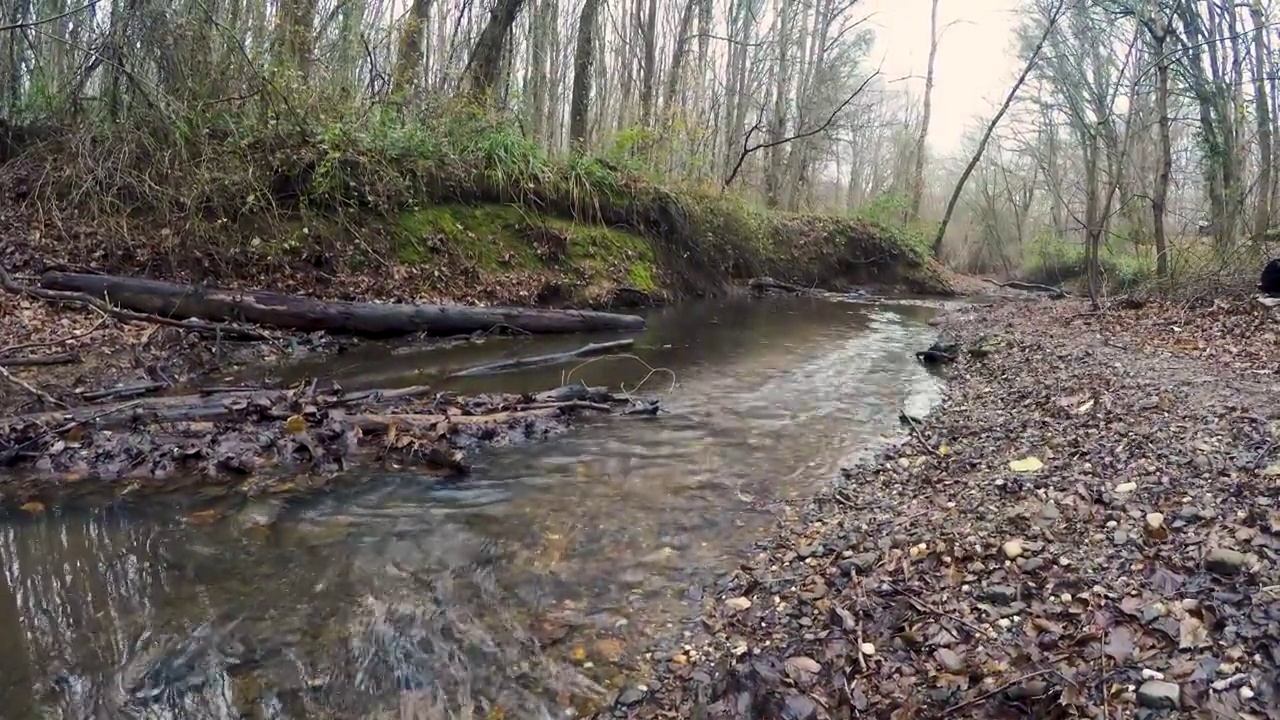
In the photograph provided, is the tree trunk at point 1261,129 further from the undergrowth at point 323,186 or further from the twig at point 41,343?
the twig at point 41,343

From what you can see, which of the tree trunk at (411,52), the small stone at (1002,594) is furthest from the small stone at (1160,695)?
the tree trunk at (411,52)

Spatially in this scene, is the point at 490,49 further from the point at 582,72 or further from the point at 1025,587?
the point at 1025,587

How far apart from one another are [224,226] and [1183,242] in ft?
51.5

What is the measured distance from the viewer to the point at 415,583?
3.70m

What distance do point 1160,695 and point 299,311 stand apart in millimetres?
9036

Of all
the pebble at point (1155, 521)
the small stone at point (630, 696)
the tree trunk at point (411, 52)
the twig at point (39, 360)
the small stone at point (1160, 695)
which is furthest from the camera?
the tree trunk at point (411, 52)

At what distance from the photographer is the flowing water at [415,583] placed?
287 centimetres

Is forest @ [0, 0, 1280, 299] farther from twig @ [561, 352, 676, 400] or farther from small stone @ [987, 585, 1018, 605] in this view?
small stone @ [987, 585, 1018, 605]

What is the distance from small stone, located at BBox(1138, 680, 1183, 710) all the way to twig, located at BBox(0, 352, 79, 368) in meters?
8.21

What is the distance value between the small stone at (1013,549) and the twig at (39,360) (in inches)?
307

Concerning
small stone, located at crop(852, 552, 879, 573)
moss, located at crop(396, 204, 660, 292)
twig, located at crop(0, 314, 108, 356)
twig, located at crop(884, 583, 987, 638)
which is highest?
moss, located at crop(396, 204, 660, 292)

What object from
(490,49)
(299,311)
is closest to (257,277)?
(299,311)

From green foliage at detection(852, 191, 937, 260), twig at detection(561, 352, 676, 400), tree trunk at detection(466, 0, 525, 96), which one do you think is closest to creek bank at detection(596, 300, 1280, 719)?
twig at detection(561, 352, 676, 400)

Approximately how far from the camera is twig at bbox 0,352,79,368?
660cm
